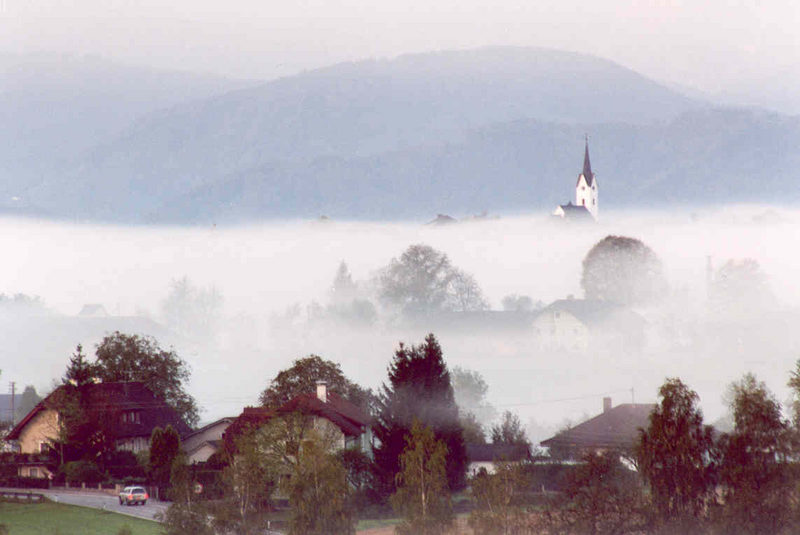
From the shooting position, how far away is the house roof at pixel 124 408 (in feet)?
162

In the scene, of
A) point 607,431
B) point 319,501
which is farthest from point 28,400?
point 319,501

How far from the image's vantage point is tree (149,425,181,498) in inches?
1628

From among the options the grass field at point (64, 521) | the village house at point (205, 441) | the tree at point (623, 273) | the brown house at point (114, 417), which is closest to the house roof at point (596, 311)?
the tree at point (623, 273)

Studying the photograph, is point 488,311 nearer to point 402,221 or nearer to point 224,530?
point 402,221

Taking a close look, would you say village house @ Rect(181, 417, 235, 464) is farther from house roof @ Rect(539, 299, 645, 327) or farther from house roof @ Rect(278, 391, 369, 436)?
house roof @ Rect(539, 299, 645, 327)

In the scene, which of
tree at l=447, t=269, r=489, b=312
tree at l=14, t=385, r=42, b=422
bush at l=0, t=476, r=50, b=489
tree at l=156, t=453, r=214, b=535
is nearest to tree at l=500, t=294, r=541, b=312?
tree at l=447, t=269, r=489, b=312

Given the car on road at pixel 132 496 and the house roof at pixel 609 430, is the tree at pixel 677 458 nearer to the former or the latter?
the house roof at pixel 609 430

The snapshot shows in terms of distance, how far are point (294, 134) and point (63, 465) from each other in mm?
32479

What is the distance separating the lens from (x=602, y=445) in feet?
139

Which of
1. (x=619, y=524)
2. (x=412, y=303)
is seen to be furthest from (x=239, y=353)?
(x=619, y=524)

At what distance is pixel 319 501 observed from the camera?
3028cm

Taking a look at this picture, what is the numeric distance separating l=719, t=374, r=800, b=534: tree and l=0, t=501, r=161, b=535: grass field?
610 inches

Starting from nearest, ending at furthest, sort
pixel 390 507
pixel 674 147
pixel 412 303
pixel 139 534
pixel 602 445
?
pixel 139 534 → pixel 390 507 → pixel 602 445 → pixel 412 303 → pixel 674 147

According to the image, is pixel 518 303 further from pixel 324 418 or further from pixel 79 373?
pixel 79 373
